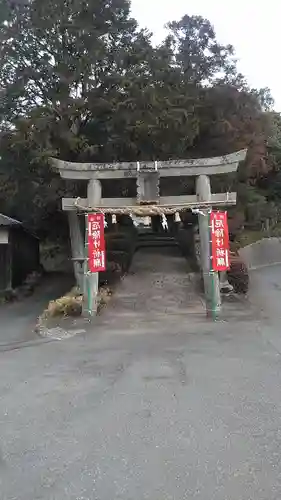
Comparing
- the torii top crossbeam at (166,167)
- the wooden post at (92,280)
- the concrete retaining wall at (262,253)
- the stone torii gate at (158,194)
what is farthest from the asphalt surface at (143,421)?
the concrete retaining wall at (262,253)

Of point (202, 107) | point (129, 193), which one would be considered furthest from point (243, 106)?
point (129, 193)

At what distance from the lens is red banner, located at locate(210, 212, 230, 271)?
13.9m

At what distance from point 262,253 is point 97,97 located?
1493 centimetres

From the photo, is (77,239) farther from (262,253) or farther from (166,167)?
(262,253)

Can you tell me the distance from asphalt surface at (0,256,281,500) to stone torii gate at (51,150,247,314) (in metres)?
3.67

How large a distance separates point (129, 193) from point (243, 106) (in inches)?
210

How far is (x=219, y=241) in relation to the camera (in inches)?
548

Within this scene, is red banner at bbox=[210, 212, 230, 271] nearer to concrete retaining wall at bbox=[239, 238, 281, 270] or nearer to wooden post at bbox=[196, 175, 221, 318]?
wooden post at bbox=[196, 175, 221, 318]

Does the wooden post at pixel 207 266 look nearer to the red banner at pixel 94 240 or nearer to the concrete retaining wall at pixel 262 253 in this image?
the red banner at pixel 94 240

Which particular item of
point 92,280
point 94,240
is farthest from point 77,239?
point 92,280

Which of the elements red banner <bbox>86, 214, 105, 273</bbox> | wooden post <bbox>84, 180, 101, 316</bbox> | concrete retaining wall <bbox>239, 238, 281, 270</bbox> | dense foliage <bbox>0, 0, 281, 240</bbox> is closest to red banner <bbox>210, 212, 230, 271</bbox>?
red banner <bbox>86, 214, 105, 273</bbox>

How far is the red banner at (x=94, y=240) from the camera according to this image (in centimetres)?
1422

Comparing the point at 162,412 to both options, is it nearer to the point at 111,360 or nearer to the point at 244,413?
the point at 244,413

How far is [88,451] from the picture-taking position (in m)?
4.76
